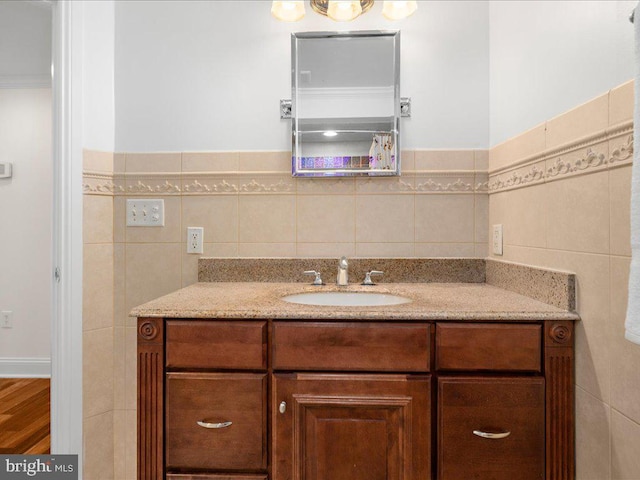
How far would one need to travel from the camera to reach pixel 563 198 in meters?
1.14

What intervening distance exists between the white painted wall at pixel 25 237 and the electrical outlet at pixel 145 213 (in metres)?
1.83

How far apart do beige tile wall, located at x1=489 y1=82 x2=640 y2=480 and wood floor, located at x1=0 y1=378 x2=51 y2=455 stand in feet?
7.80

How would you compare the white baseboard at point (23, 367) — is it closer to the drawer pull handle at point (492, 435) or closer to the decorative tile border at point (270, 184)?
the decorative tile border at point (270, 184)

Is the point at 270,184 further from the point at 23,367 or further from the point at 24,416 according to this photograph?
the point at 23,367

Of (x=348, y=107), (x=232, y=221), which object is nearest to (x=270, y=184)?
(x=232, y=221)

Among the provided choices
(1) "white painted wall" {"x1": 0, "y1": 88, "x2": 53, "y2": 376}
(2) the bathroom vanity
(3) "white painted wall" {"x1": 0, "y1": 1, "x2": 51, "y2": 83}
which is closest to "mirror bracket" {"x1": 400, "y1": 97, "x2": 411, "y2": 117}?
(2) the bathroom vanity

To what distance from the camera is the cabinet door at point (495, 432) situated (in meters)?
1.05

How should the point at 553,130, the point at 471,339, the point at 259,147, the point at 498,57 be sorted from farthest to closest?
the point at 259,147 < the point at 498,57 < the point at 553,130 < the point at 471,339

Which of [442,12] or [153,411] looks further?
[442,12]

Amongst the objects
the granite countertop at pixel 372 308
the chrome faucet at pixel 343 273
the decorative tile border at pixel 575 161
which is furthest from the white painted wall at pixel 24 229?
the decorative tile border at pixel 575 161

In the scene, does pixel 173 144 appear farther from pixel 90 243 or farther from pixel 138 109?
pixel 90 243

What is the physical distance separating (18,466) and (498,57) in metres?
2.63

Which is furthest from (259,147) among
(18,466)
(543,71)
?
(18,466)

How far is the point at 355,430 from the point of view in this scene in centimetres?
107
